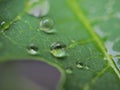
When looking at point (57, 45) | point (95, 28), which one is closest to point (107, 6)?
point (95, 28)

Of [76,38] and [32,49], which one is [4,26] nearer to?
[32,49]

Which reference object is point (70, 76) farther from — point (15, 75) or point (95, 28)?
point (15, 75)

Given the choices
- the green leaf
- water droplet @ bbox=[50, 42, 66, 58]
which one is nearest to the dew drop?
the green leaf

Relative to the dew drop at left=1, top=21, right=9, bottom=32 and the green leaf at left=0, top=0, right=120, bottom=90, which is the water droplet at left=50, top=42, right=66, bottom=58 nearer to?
the green leaf at left=0, top=0, right=120, bottom=90

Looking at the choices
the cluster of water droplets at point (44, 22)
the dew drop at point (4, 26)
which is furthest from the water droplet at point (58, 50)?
the dew drop at point (4, 26)

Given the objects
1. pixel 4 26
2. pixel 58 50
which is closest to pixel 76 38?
pixel 58 50
